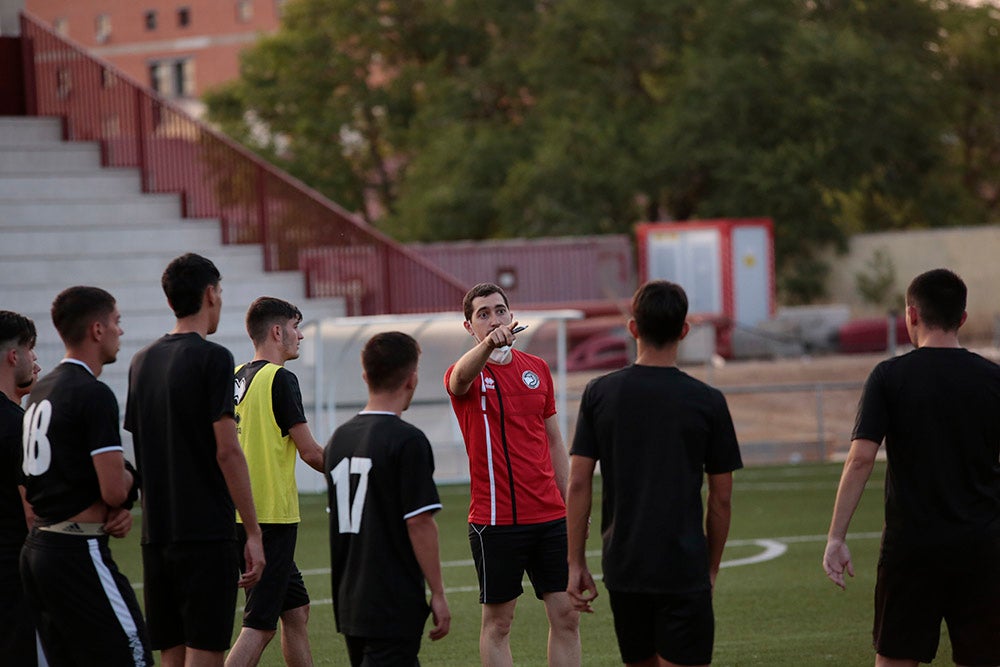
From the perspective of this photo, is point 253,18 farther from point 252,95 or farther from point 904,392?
point 904,392

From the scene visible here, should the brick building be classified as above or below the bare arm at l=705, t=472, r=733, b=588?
above

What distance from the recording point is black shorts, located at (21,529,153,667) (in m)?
5.52

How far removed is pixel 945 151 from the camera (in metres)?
52.0

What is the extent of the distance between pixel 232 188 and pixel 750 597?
43.3ft

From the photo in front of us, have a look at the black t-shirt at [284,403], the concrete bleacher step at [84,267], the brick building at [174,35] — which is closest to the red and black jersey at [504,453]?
the black t-shirt at [284,403]

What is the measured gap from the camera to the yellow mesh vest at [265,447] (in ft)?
22.8

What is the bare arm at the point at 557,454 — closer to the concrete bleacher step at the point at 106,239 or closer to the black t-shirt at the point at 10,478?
the black t-shirt at the point at 10,478

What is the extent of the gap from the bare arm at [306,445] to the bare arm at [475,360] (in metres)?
0.70

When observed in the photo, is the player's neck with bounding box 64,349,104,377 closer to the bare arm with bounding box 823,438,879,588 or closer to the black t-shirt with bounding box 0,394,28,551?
the black t-shirt with bounding box 0,394,28,551

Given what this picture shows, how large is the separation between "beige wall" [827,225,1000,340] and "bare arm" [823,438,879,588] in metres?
39.7

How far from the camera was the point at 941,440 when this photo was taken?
18.6ft

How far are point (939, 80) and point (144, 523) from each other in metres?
52.3

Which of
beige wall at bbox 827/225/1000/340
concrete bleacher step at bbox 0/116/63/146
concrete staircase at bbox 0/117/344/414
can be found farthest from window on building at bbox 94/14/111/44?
concrete staircase at bbox 0/117/344/414

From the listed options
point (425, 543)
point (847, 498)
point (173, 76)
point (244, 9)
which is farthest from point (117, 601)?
point (173, 76)
